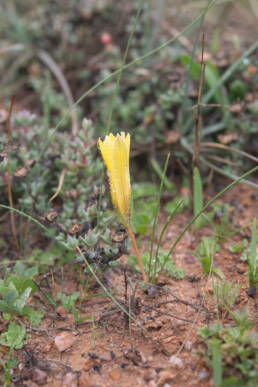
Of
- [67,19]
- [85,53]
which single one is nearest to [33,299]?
[85,53]

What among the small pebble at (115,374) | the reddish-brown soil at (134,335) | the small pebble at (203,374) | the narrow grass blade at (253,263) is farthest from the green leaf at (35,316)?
the narrow grass blade at (253,263)

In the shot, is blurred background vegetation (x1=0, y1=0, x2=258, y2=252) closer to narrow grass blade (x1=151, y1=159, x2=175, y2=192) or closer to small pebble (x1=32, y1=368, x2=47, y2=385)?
narrow grass blade (x1=151, y1=159, x2=175, y2=192)

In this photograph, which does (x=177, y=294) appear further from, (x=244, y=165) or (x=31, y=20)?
(x=31, y=20)

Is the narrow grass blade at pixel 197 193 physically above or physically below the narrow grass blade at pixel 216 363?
above

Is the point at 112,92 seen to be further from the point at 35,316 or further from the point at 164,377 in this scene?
the point at 164,377

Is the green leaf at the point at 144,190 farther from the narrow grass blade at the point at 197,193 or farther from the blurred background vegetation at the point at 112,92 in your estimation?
the narrow grass blade at the point at 197,193

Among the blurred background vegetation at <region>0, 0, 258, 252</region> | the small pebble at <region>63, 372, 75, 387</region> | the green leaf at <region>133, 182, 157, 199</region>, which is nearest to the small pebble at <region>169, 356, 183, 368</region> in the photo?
the small pebble at <region>63, 372, 75, 387</region>
